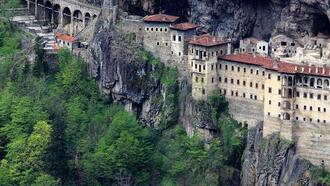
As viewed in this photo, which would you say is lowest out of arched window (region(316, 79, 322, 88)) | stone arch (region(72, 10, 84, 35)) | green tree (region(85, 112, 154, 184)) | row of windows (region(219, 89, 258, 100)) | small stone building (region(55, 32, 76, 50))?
green tree (region(85, 112, 154, 184))

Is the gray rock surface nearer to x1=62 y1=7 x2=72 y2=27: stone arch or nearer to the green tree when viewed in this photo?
the green tree

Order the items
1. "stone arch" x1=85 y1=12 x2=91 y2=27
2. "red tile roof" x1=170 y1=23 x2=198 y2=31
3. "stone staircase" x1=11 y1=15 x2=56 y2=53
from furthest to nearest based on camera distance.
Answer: "stone staircase" x1=11 y1=15 x2=56 y2=53 < "stone arch" x1=85 y1=12 x2=91 y2=27 < "red tile roof" x1=170 y1=23 x2=198 y2=31

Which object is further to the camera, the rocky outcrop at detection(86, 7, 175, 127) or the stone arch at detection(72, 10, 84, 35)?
the stone arch at detection(72, 10, 84, 35)

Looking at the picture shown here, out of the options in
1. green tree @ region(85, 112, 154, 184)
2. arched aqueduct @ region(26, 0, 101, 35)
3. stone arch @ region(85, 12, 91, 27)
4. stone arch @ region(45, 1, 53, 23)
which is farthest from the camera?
stone arch @ region(45, 1, 53, 23)

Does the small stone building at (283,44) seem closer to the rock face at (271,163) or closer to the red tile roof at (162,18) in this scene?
the rock face at (271,163)

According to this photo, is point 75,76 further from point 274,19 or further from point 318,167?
point 318,167

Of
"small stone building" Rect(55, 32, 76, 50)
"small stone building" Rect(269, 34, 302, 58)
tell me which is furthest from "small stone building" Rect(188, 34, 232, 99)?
"small stone building" Rect(55, 32, 76, 50)

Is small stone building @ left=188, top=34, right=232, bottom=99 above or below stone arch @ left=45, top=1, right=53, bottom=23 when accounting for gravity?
below
